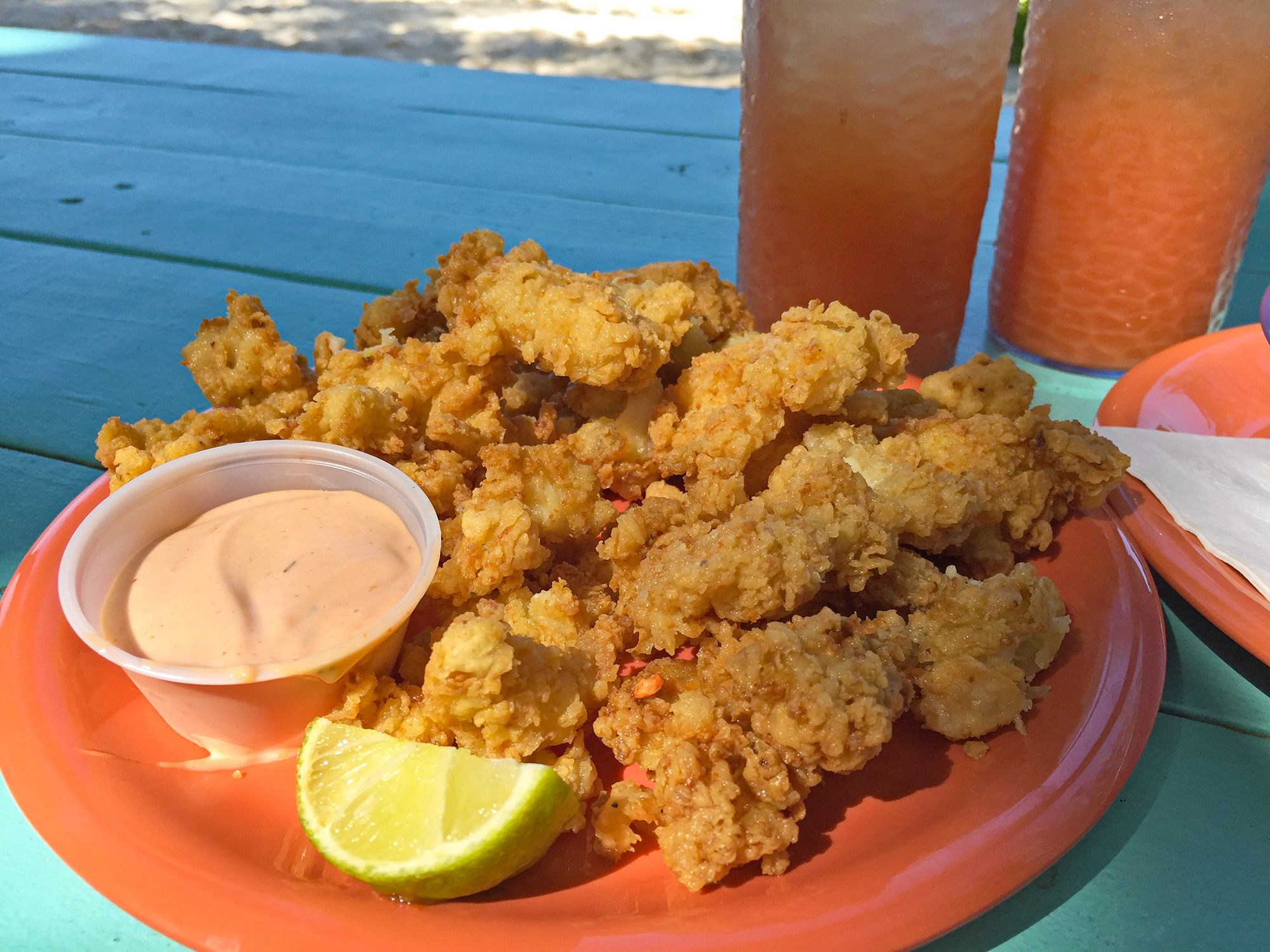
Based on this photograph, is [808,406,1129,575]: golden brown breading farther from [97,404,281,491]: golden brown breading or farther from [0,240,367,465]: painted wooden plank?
[0,240,367,465]: painted wooden plank

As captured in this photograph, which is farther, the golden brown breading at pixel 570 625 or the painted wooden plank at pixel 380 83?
the painted wooden plank at pixel 380 83

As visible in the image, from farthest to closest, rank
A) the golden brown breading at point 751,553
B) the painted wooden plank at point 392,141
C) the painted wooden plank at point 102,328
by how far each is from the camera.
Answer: the painted wooden plank at point 392,141, the painted wooden plank at point 102,328, the golden brown breading at point 751,553

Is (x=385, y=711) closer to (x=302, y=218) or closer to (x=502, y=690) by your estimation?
(x=502, y=690)

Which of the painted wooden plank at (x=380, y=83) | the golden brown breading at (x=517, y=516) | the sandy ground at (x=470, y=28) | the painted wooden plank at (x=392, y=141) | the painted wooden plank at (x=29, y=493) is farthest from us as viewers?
the sandy ground at (x=470, y=28)

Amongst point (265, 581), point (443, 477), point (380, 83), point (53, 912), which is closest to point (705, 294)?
point (443, 477)

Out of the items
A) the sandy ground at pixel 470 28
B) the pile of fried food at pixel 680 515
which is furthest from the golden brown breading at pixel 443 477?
the sandy ground at pixel 470 28

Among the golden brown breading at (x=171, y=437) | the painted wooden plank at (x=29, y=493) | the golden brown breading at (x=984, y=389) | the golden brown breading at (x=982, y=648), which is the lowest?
the painted wooden plank at (x=29, y=493)

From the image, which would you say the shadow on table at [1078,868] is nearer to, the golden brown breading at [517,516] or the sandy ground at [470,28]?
the golden brown breading at [517,516]
